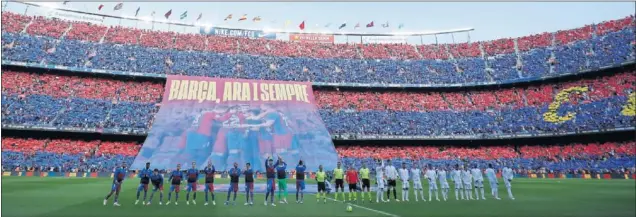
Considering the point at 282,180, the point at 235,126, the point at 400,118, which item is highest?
the point at 400,118

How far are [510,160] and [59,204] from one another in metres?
45.5

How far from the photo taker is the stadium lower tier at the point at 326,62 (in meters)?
50.8

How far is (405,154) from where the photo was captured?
52312 millimetres

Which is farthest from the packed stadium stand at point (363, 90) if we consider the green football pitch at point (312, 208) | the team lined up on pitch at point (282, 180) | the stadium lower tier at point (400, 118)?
the team lined up on pitch at point (282, 180)

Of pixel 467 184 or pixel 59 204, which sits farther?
pixel 467 184

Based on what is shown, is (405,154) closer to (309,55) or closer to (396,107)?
(396,107)

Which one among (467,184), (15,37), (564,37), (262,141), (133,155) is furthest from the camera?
(564,37)

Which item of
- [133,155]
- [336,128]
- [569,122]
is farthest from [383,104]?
[133,155]

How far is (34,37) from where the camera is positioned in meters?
53.5

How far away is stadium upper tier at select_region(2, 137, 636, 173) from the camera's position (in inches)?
1591

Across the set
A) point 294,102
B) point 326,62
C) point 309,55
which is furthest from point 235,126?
point 309,55

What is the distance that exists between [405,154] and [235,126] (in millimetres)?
21699

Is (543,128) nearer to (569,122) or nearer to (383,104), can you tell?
(569,122)

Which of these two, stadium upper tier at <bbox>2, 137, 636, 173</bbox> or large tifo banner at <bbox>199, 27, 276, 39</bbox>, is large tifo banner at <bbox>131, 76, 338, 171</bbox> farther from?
large tifo banner at <bbox>199, 27, 276, 39</bbox>
